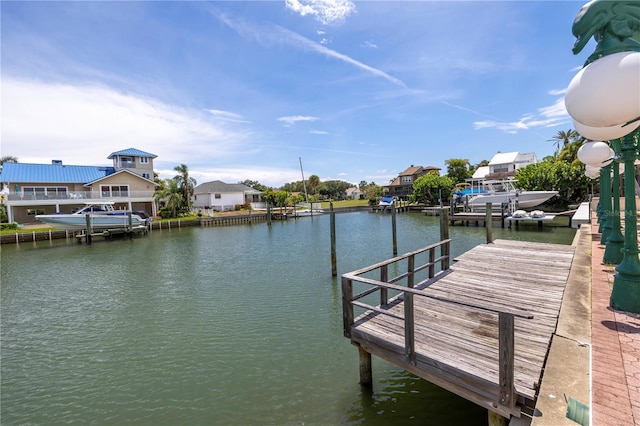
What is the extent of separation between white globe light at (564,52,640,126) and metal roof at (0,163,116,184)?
47859 mm

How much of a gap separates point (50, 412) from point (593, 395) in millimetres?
8430

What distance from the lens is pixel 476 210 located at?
121 ft

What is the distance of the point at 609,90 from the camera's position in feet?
8.74

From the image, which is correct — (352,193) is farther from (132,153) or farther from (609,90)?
(609,90)

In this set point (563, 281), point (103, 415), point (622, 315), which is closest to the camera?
point (622, 315)

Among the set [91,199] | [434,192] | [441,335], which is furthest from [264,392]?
[434,192]

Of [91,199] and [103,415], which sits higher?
[91,199]

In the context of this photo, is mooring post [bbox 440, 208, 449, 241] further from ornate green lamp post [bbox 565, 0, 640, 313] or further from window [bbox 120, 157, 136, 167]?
window [bbox 120, 157, 136, 167]

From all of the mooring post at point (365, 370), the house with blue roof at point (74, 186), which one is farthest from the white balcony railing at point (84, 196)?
the mooring post at point (365, 370)

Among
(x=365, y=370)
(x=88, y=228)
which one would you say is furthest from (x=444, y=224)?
(x=88, y=228)

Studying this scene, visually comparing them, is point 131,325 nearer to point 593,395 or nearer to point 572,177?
point 593,395

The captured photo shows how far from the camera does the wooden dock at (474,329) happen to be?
3475 mm

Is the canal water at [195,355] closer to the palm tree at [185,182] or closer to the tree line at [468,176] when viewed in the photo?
the tree line at [468,176]

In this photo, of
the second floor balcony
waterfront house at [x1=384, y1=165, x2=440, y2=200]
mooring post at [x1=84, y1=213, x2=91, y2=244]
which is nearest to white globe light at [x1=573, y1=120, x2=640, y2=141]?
mooring post at [x1=84, y1=213, x2=91, y2=244]
